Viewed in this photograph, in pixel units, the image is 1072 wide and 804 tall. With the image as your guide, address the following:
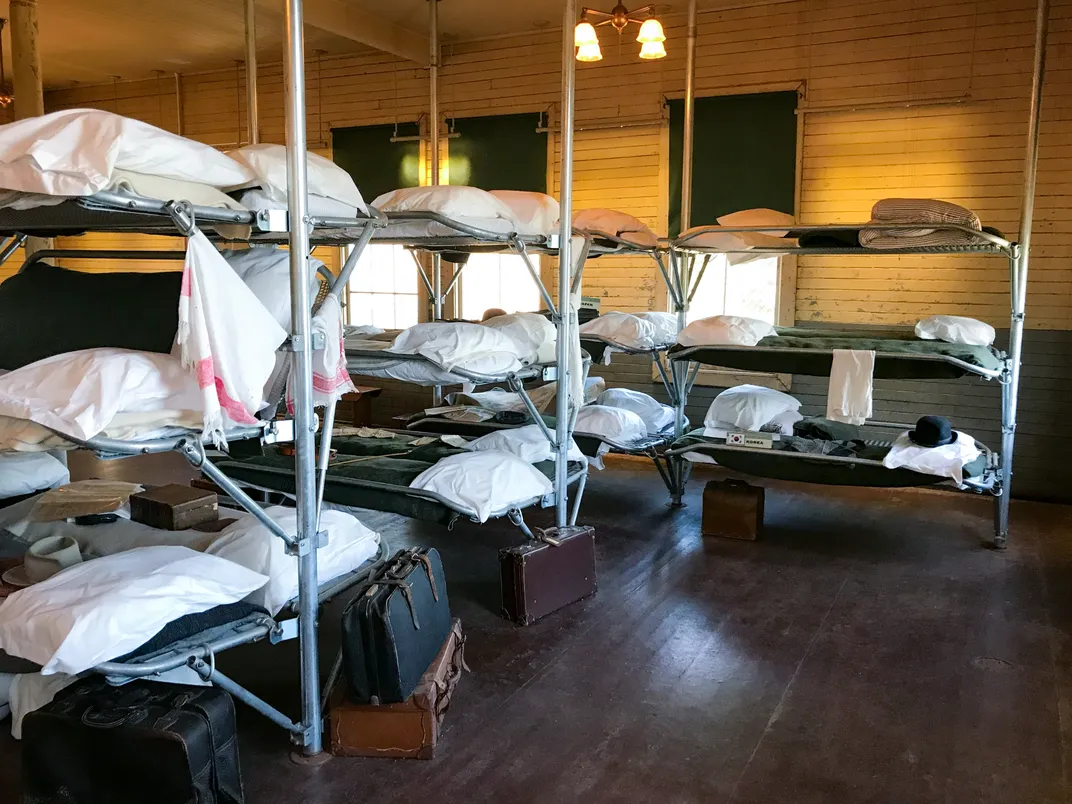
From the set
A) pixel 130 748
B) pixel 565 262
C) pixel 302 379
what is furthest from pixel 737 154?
pixel 130 748

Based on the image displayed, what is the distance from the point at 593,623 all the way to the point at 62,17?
712 centimetres

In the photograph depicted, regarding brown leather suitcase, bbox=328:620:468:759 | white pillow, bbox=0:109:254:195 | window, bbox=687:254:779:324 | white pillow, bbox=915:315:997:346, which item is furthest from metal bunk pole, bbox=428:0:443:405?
white pillow, bbox=0:109:254:195

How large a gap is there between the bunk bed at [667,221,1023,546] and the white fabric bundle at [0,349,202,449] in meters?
3.43

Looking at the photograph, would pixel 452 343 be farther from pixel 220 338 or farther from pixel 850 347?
pixel 850 347

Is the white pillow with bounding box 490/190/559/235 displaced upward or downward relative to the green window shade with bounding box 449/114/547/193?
downward

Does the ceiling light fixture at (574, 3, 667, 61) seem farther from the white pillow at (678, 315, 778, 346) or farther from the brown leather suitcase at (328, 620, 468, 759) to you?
the brown leather suitcase at (328, 620, 468, 759)

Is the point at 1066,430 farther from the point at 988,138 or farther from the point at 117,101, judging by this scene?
the point at 117,101

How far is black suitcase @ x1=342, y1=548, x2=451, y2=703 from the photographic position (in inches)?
113

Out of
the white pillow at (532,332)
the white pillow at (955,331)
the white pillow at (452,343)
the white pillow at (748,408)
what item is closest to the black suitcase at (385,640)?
the white pillow at (452,343)

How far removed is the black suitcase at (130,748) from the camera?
92.4 inches

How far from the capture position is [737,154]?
23.4ft

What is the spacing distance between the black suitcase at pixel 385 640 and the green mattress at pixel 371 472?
43.6 inches

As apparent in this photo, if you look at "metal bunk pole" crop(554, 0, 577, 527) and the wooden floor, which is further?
"metal bunk pole" crop(554, 0, 577, 527)

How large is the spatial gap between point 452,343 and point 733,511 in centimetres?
230
